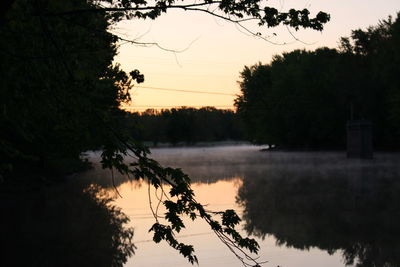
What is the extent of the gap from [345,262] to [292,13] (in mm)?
6178

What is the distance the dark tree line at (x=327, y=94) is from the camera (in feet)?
230

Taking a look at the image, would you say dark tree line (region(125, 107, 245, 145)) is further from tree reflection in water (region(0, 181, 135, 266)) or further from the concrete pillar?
tree reflection in water (region(0, 181, 135, 266))

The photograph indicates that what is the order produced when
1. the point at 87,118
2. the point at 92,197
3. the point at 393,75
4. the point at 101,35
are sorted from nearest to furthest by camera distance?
the point at 87,118 → the point at 101,35 → the point at 92,197 → the point at 393,75

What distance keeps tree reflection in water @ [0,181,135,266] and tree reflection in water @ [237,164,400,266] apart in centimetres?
379

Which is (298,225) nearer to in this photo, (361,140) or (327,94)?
(361,140)

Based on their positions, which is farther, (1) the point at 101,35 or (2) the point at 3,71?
(1) the point at 101,35

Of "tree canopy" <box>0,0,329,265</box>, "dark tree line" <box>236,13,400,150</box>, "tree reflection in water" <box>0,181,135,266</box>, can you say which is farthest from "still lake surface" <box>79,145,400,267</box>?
"dark tree line" <box>236,13,400,150</box>

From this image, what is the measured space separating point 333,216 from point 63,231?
7.75 meters

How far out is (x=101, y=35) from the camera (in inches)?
249

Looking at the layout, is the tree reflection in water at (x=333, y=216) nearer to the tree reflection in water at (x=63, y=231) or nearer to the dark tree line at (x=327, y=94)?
the tree reflection in water at (x=63, y=231)

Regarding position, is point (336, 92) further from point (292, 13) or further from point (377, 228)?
point (292, 13)

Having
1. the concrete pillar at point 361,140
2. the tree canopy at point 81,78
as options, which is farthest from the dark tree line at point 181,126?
the tree canopy at point 81,78

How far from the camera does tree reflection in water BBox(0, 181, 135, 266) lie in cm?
1116

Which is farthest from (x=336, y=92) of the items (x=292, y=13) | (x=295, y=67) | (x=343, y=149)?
(x=292, y=13)
